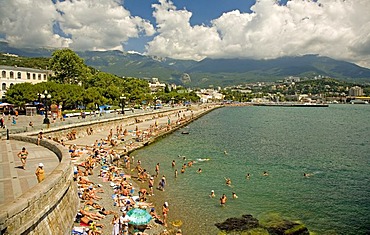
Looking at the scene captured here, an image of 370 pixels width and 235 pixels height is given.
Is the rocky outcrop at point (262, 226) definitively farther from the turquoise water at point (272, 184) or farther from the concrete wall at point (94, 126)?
the concrete wall at point (94, 126)

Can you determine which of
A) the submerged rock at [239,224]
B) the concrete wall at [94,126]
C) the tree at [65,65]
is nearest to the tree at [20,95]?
the concrete wall at [94,126]

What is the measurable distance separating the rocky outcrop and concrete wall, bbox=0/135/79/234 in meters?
7.23

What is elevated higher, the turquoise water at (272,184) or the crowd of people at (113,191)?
the crowd of people at (113,191)

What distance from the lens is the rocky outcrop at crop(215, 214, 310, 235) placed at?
14312mm

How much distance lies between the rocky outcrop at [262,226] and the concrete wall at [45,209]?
723 centimetres

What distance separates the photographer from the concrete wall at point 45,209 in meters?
7.32

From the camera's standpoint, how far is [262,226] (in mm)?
14898

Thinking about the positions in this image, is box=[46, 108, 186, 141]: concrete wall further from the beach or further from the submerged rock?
the submerged rock

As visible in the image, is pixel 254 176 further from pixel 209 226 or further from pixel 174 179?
pixel 209 226

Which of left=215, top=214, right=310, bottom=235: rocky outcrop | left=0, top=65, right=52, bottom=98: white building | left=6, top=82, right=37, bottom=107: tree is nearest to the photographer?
left=215, top=214, right=310, bottom=235: rocky outcrop

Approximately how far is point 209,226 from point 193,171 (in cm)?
1071

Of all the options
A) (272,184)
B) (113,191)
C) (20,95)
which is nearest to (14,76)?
(20,95)

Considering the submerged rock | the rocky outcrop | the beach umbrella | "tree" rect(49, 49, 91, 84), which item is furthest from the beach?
"tree" rect(49, 49, 91, 84)

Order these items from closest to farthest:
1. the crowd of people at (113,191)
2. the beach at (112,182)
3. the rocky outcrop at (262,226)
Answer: the crowd of people at (113,191) < the rocky outcrop at (262,226) < the beach at (112,182)
